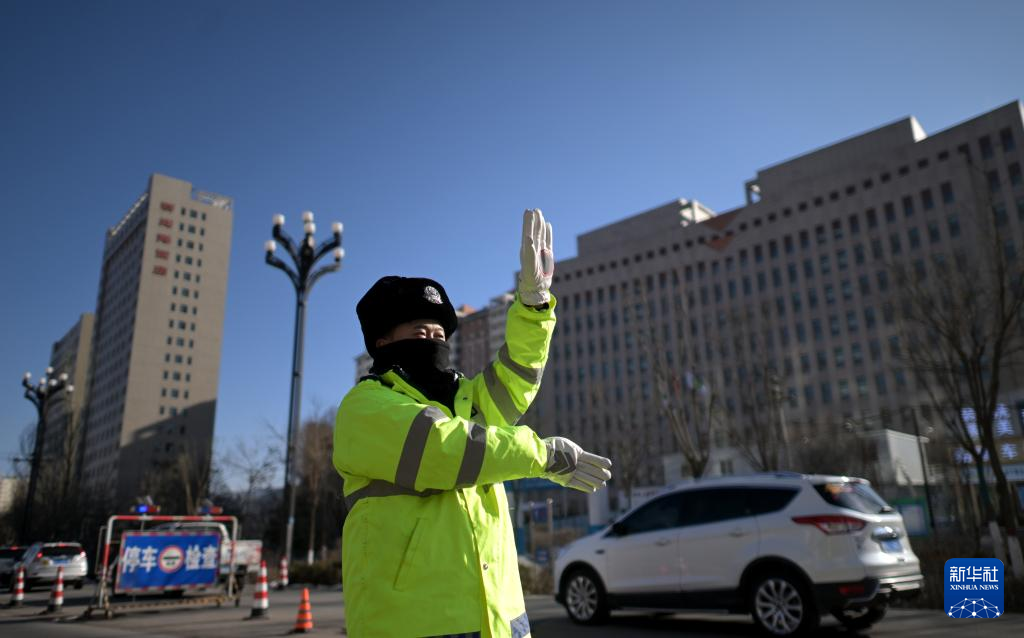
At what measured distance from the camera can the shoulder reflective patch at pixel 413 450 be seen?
1909 millimetres

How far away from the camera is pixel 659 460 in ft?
256

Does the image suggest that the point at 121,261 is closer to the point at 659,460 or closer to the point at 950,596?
the point at 659,460

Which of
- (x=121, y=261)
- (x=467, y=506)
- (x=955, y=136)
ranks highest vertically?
(x=121, y=261)

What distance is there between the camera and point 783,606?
290 inches

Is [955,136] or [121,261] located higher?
[121,261]

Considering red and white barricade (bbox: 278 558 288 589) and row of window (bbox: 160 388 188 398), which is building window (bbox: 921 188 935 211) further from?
row of window (bbox: 160 388 188 398)

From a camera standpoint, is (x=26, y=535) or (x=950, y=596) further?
(x=26, y=535)

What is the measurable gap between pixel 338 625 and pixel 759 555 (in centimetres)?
619

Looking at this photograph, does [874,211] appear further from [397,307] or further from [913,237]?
[397,307]

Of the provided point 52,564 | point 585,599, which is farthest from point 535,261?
point 52,564

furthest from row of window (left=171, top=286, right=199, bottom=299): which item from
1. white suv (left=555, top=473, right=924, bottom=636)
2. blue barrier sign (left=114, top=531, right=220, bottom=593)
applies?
white suv (left=555, top=473, right=924, bottom=636)

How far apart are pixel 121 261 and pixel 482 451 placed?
448 ft

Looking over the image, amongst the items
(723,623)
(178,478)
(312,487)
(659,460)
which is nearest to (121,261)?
(178,478)

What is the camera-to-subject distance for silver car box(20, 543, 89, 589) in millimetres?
20359
